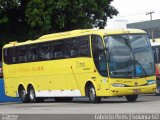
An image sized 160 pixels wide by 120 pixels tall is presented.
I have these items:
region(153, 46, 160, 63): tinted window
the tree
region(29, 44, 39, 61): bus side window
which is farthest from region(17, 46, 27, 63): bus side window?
region(153, 46, 160, 63): tinted window

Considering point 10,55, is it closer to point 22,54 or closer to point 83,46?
point 22,54

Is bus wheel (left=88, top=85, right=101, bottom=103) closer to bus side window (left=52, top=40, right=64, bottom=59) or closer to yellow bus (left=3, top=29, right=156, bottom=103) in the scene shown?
yellow bus (left=3, top=29, right=156, bottom=103)

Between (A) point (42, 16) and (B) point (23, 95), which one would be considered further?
(A) point (42, 16)

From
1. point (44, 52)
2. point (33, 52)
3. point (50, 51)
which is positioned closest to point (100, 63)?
point (50, 51)

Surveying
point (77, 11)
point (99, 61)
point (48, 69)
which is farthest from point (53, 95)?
point (77, 11)

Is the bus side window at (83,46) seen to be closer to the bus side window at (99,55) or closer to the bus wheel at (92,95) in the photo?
the bus side window at (99,55)

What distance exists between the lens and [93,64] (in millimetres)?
26438

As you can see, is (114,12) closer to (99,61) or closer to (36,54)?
(36,54)

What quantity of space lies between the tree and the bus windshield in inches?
533

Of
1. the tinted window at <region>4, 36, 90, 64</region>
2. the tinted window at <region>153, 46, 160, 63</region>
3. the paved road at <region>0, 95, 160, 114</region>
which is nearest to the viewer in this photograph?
the paved road at <region>0, 95, 160, 114</region>

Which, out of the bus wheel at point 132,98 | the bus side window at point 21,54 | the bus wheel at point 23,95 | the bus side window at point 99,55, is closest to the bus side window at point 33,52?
the bus side window at point 21,54

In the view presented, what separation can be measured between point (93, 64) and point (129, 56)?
1.67 metres

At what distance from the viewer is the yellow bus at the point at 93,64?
2573cm

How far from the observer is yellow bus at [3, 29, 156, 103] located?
84.4 feet
